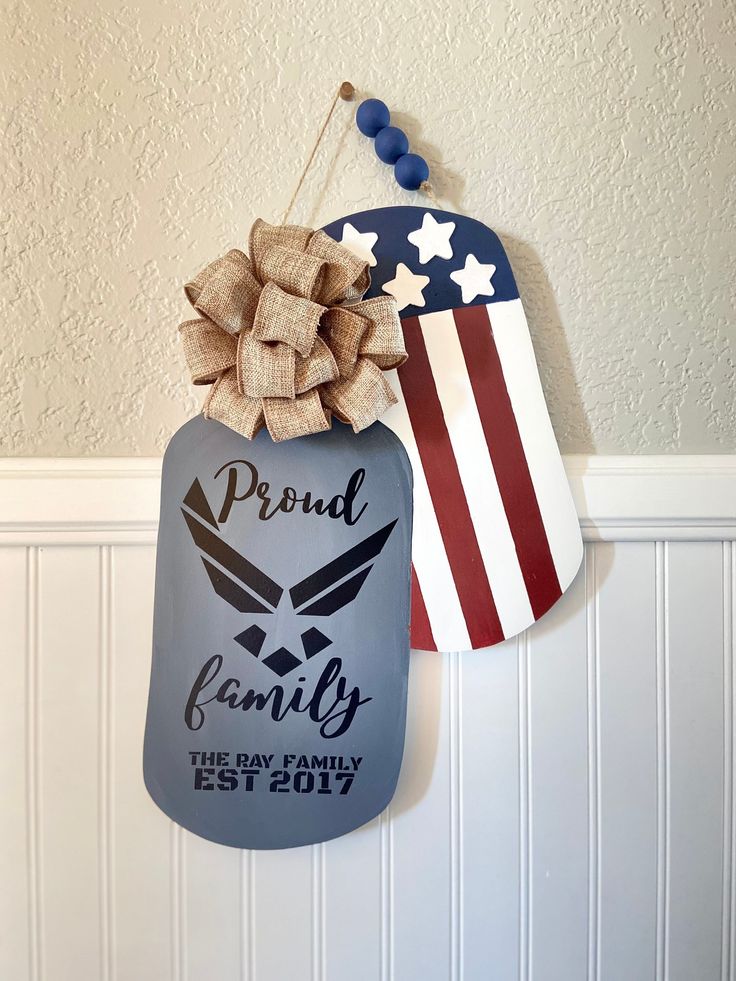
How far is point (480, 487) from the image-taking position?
0.87 meters

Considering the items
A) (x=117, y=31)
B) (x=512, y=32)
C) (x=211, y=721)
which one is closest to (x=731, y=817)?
(x=211, y=721)

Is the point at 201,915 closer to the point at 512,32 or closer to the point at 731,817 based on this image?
the point at 731,817

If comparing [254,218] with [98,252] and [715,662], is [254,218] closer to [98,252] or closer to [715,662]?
[98,252]

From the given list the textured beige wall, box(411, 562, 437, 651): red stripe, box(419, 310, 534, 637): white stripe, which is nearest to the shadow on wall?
the textured beige wall

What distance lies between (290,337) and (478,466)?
0.95ft

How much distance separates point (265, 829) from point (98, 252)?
76 cm

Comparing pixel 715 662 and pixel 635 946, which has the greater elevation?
pixel 715 662

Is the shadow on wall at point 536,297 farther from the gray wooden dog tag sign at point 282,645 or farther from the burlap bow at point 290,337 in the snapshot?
the gray wooden dog tag sign at point 282,645

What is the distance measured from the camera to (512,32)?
881 mm

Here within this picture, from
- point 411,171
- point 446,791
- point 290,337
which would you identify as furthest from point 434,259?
point 446,791

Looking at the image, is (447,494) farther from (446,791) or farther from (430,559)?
(446,791)

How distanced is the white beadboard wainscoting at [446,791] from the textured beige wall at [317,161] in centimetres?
15

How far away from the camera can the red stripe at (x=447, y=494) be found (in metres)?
0.87

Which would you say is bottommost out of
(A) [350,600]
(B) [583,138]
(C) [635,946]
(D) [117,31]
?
(C) [635,946]
